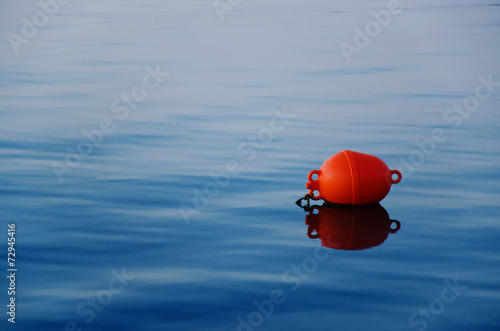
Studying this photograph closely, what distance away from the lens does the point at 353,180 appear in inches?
245

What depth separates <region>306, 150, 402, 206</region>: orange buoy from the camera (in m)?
6.23

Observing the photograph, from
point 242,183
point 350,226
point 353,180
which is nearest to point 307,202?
point 353,180

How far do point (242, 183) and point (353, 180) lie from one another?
3.77 ft

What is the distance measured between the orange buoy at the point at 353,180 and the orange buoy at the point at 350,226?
0.10 meters

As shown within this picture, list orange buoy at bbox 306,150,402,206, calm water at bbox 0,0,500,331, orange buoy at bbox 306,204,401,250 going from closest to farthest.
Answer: calm water at bbox 0,0,500,331 → orange buoy at bbox 306,204,401,250 → orange buoy at bbox 306,150,402,206

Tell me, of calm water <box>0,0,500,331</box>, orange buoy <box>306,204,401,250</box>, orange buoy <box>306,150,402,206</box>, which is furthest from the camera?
orange buoy <box>306,150,402,206</box>

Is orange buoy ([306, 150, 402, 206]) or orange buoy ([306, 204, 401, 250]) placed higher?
orange buoy ([306, 150, 402, 206])

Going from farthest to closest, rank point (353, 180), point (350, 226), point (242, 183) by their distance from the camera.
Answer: point (242, 183) → point (353, 180) → point (350, 226)

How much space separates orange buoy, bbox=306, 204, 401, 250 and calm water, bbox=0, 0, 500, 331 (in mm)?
26

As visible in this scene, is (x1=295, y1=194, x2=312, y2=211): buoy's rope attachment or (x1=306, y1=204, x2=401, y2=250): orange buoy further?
(x1=295, y1=194, x2=312, y2=211): buoy's rope attachment

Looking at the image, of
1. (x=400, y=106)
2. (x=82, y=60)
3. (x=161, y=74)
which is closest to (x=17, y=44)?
(x=82, y=60)

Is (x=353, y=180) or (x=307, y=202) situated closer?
(x=353, y=180)

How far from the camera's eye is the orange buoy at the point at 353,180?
6.23 m

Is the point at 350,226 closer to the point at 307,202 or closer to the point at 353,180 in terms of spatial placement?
the point at 353,180
